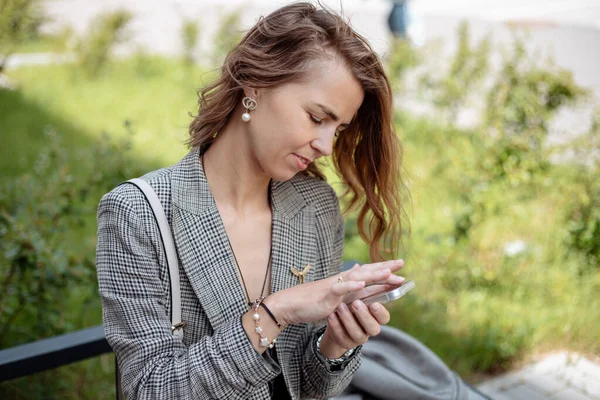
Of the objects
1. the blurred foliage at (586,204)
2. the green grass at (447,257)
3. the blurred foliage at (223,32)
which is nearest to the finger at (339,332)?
the green grass at (447,257)

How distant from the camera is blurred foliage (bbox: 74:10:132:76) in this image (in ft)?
→ 21.2

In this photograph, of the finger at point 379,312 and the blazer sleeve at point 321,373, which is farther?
the blazer sleeve at point 321,373

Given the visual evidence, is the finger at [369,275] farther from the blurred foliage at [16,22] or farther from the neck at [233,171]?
the blurred foliage at [16,22]

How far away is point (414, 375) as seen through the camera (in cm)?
216

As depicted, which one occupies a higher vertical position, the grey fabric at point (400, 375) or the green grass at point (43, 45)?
the green grass at point (43, 45)

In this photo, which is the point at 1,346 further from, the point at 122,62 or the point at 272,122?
the point at 122,62

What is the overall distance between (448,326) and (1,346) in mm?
2204

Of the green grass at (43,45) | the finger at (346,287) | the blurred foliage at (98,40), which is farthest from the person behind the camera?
the green grass at (43,45)

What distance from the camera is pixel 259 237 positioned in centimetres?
184

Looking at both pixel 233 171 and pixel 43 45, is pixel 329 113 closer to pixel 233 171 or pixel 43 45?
pixel 233 171

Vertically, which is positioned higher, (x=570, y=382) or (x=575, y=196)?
(x=575, y=196)

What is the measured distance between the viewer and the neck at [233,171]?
176 centimetres

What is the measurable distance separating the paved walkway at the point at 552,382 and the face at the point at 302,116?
1992 mm

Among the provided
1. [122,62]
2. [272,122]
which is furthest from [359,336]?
[122,62]
